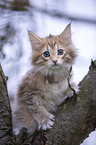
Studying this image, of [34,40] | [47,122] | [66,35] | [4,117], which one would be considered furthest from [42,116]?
[66,35]

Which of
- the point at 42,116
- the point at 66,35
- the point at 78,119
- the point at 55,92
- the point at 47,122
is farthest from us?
the point at 66,35

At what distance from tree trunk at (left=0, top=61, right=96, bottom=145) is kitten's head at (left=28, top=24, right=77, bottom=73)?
22.5 inches

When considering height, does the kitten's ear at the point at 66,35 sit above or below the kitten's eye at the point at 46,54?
above

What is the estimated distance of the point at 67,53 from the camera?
2869 millimetres

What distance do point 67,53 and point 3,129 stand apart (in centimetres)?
147

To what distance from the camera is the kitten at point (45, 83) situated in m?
2.72

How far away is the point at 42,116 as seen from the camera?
2.63m

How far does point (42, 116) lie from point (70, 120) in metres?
0.58

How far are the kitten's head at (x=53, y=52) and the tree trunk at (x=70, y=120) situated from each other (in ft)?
1.88

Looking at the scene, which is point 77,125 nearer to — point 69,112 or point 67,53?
point 69,112

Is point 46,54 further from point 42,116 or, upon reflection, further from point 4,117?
point 4,117

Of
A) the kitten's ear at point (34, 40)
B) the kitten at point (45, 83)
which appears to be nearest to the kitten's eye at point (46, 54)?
the kitten at point (45, 83)

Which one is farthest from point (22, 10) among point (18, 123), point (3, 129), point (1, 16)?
point (3, 129)

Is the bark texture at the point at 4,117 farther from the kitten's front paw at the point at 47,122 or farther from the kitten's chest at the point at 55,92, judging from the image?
the kitten's chest at the point at 55,92
